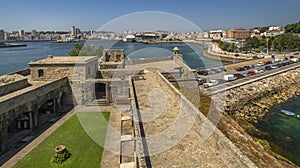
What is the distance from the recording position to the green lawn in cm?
1270

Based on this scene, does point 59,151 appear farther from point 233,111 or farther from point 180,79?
point 233,111

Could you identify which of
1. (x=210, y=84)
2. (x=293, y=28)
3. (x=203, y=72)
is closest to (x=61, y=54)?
(x=203, y=72)

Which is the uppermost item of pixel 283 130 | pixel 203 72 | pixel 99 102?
pixel 203 72

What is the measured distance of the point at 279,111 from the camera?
2761 cm

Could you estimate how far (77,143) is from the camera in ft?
49.2

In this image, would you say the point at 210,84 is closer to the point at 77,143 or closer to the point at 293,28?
the point at 77,143

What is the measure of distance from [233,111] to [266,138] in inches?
266

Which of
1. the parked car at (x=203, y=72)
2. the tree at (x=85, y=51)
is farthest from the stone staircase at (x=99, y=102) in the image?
the tree at (x=85, y=51)

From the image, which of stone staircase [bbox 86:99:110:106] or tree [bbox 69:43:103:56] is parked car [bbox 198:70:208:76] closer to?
stone staircase [bbox 86:99:110:106]

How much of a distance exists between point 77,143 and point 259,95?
26.3 m

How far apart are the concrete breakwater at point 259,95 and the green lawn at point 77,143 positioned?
14.9 m

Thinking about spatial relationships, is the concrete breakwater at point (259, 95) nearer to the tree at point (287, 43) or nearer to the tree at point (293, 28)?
the tree at point (287, 43)

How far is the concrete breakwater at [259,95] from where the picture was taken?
26.9 meters

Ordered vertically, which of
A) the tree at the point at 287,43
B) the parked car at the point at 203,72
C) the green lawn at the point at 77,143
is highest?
the tree at the point at 287,43
